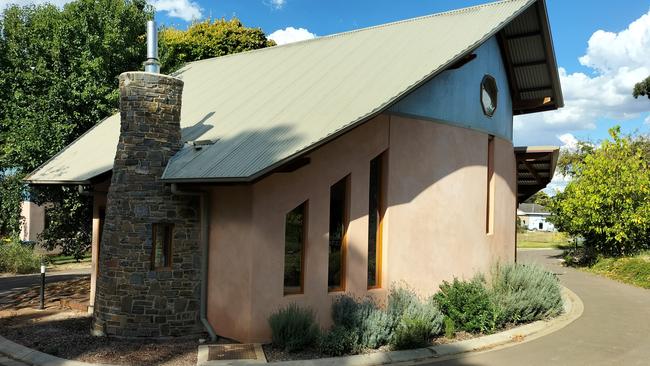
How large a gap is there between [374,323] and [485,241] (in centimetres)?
506

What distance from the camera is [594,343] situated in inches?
380

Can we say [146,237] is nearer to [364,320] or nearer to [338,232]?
[338,232]

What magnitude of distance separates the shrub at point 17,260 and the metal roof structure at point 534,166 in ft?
59.6

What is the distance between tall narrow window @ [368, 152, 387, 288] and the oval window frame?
153 inches

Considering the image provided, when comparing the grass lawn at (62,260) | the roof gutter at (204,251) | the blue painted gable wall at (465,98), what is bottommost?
the grass lawn at (62,260)

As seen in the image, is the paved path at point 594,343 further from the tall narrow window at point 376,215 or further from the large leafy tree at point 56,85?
the large leafy tree at point 56,85

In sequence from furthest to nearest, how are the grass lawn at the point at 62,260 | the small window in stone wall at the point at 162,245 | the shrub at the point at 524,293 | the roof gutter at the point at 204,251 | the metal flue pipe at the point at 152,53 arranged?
1. the grass lawn at the point at 62,260
2. the shrub at the point at 524,293
3. the metal flue pipe at the point at 152,53
4. the roof gutter at the point at 204,251
5. the small window in stone wall at the point at 162,245

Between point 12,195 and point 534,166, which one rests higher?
point 534,166

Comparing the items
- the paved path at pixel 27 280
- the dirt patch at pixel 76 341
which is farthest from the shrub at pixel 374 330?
the paved path at pixel 27 280

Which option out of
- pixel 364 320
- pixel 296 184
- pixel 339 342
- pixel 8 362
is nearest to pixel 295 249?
pixel 296 184

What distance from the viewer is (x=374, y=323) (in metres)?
8.73

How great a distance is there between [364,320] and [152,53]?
624 cm

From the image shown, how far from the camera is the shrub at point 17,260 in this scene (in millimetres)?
20172

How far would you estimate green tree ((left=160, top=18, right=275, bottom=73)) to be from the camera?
80.5 feet
